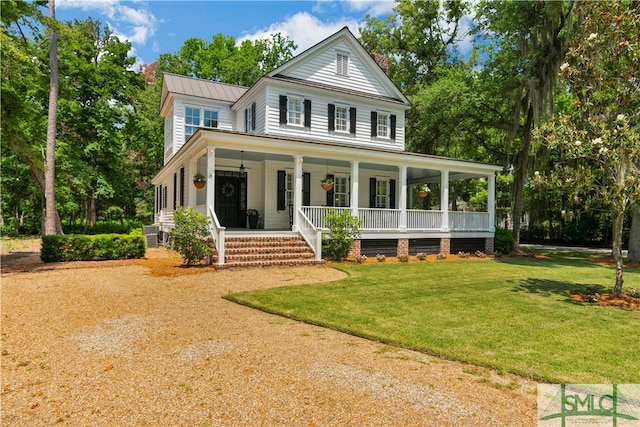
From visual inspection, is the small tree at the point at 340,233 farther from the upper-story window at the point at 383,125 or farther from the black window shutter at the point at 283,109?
the upper-story window at the point at 383,125

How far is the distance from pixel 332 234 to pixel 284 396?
31.3 feet

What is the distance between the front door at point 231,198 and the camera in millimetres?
15281

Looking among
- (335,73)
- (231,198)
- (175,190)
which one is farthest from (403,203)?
(175,190)

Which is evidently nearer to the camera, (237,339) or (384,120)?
(237,339)

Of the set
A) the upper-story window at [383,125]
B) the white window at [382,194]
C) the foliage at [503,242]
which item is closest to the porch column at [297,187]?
the upper-story window at [383,125]

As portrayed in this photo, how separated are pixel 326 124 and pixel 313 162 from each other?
2148mm

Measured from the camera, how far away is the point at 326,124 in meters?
16.4

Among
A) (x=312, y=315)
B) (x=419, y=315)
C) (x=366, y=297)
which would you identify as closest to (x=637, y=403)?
(x=419, y=315)

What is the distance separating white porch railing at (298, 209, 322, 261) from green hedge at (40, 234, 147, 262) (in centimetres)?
577

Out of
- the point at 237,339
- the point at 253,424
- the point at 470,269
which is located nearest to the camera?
the point at 253,424

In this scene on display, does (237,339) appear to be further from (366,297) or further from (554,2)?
(554,2)

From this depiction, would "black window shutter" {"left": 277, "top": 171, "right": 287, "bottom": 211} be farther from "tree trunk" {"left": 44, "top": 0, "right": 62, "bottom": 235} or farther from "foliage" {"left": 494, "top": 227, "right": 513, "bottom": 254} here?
"foliage" {"left": 494, "top": 227, "right": 513, "bottom": 254}

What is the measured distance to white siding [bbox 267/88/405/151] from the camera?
15.3 meters

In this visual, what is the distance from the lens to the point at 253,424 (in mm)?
2803
